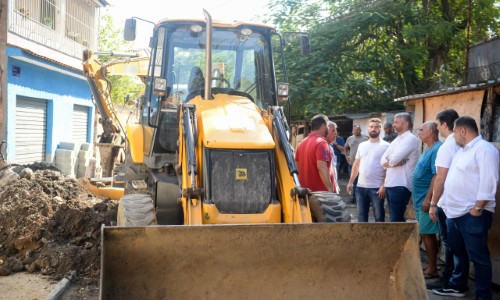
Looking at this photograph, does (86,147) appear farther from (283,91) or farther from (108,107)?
(283,91)

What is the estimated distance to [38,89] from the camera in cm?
1544

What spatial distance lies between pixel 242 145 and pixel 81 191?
171 inches

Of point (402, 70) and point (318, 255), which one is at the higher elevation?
point (402, 70)

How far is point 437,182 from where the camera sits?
5.51 metres

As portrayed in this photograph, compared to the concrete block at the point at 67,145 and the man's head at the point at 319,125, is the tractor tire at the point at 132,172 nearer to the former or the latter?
the man's head at the point at 319,125

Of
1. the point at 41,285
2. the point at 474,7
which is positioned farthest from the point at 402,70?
the point at 41,285

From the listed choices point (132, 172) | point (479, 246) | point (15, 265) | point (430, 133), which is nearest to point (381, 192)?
point (430, 133)

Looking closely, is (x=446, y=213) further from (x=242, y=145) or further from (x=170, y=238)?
(x=170, y=238)

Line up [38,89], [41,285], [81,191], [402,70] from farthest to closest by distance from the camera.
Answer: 1. [402,70]
2. [38,89]
3. [81,191]
4. [41,285]

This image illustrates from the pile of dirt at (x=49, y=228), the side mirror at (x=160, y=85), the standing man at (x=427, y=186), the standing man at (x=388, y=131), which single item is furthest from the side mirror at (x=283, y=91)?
the standing man at (x=388, y=131)

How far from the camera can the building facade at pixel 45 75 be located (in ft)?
44.8

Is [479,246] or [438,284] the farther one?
[438,284]

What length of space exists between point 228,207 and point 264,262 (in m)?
0.92

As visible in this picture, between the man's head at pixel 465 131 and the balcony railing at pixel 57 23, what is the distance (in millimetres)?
11747
